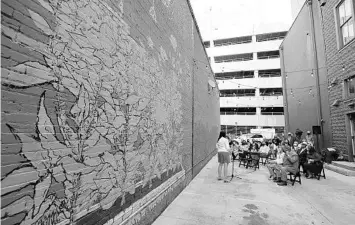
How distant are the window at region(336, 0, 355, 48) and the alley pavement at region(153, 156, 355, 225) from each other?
6.83m

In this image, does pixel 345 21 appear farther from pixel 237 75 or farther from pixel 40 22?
pixel 237 75

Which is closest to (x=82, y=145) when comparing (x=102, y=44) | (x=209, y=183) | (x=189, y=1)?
(x=102, y=44)

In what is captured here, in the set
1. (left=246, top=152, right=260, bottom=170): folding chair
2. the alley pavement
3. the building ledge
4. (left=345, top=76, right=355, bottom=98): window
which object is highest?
(left=345, top=76, right=355, bottom=98): window

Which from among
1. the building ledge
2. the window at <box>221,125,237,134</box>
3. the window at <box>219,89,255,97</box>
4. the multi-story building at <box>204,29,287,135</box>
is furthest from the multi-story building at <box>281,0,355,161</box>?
the window at <box>221,125,237,134</box>

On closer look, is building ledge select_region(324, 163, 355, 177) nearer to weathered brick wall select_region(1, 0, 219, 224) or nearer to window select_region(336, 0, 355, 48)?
window select_region(336, 0, 355, 48)

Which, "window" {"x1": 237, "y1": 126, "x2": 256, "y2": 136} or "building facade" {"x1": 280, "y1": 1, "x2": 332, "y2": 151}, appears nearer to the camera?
"building facade" {"x1": 280, "y1": 1, "x2": 332, "y2": 151}

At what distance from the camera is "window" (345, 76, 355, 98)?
9039 millimetres

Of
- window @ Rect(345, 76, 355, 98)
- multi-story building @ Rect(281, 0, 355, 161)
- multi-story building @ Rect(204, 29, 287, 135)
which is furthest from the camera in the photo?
multi-story building @ Rect(204, 29, 287, 135)

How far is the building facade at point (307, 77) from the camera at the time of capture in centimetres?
1244

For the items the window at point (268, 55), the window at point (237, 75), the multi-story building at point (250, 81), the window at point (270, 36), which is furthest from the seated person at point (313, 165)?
the window at point (270, 36)

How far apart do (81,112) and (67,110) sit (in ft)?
0.57

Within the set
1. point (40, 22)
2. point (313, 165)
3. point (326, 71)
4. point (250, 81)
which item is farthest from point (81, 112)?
point (250, 81)

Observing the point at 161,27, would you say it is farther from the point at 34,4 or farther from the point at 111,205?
the point at 111,205

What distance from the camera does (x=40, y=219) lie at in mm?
1540
